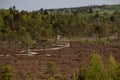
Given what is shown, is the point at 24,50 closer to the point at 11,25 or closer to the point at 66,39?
the point at 11,25

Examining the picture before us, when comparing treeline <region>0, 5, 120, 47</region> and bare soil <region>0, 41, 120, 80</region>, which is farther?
treeline <region>0, 5, 120, 47</region>

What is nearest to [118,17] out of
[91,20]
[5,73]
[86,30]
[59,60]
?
[91,20]

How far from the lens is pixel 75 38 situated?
7362 centimetres

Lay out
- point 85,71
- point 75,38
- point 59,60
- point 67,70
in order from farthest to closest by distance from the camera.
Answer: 1. point 75,38
2. point 59,60
3. point 67,70
4. point 85,71

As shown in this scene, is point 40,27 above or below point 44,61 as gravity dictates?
above

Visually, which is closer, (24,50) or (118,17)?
(24,50)

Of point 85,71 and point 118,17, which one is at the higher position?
point 118,17

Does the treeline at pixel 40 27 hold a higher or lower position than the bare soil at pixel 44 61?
higher

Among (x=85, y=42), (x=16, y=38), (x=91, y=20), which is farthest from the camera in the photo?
(x=91, y=20)

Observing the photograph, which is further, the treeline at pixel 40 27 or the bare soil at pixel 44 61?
the treeline at pixel 40 27

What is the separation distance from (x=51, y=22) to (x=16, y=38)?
39.5ft

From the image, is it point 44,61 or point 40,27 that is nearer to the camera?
point 44,61

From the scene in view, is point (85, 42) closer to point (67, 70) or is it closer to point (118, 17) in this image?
point (118, 17)

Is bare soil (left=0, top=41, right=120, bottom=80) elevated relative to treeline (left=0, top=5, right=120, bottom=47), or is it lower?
lower
